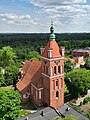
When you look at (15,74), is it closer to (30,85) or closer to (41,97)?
(30,85)

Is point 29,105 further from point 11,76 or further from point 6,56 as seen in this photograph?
point 6,56

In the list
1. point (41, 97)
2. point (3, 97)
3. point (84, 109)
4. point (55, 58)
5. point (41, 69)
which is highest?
point (55, 58)

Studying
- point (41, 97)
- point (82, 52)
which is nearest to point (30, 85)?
point (41, 97)

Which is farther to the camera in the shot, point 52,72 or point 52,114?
point 52,72

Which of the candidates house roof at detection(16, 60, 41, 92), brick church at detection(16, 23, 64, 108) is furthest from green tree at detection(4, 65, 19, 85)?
brick church at detection(16, 23, 64, 108)

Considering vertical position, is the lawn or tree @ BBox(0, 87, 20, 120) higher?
tree @ BBox(0, 87, 20, 120)

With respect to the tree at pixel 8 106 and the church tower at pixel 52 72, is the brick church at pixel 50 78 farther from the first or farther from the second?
the tree at pixel 8 106

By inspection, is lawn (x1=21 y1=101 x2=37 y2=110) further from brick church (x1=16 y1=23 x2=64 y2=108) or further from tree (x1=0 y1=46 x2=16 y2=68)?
tree (x1=0 y1=46 x2=16 y2=68)

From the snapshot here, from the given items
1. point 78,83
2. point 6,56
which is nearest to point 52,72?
point 78,83

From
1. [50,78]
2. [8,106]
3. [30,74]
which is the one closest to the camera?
[8,106]
